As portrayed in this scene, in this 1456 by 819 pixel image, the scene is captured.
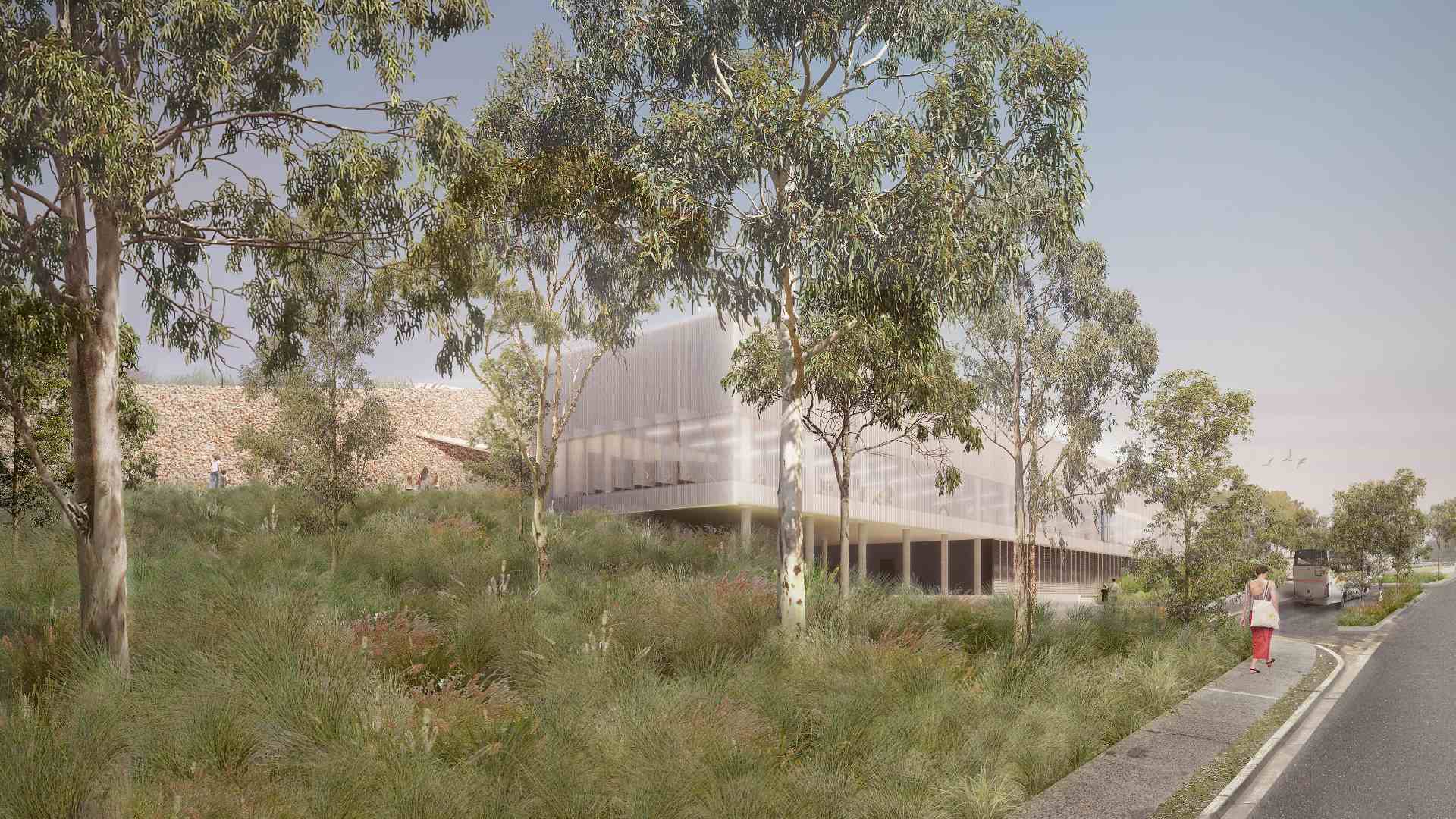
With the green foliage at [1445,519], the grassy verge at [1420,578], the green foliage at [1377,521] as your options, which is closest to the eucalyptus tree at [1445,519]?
the green foliage at [1445,519]

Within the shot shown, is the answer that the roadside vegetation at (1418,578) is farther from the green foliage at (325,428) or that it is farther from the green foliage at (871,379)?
the green foliage at (325,428)

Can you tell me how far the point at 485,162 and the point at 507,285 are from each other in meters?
9.55

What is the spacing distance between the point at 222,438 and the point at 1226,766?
52949 mm

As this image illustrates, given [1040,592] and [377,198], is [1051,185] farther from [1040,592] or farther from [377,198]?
[1040,592]

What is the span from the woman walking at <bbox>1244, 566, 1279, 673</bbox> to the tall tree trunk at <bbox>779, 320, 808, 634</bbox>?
724 centimetres

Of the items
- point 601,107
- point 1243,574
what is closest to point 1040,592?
point 1243,574

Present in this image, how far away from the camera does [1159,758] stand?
8.97 meters

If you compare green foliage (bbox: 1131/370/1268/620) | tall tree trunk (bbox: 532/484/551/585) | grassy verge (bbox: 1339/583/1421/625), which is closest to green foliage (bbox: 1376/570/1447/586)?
grassy verge (bbox: 1339/583/1421/625)

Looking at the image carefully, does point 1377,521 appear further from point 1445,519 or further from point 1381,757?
point 1445,519

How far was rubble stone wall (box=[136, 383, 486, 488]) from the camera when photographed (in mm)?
48869

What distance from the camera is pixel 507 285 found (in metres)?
21.5

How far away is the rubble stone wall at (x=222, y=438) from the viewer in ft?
160

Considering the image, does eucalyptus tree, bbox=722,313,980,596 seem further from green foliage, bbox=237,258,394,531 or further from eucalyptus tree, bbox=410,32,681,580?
green foliage, bbox=237,258,394,531

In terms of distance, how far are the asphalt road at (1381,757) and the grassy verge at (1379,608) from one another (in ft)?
43.3
